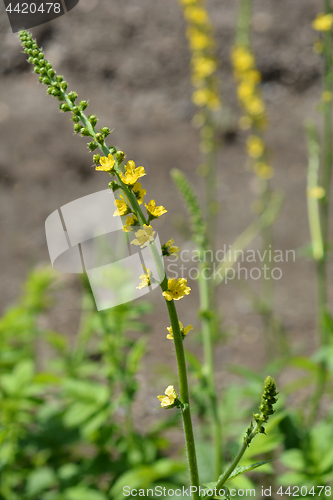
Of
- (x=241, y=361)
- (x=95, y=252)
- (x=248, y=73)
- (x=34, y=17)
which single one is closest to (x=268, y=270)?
(x=241, y=361)

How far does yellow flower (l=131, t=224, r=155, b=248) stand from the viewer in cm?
101

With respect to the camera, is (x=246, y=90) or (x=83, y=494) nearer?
(x=83, y=494)

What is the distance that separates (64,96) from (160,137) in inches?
187

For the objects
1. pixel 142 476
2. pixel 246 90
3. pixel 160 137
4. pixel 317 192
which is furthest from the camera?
pixel 160 137

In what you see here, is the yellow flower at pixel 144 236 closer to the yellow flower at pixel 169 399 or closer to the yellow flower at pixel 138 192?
the yellow flower at pixel 138 192

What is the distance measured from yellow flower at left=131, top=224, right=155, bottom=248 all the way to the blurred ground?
9.64ft

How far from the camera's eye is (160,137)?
5734 mm

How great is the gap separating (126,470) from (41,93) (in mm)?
3465

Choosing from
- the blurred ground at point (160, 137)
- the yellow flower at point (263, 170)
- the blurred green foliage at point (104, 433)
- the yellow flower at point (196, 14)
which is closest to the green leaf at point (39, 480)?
the blurred green foliage at point (104, 433)

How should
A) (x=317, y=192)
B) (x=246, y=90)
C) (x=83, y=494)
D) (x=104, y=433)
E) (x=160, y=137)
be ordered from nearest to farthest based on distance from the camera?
(x=83, y=494)
(x=104, y=433)
(x=317, y=192)
(x=246, y=90)
(x=160, y=137)

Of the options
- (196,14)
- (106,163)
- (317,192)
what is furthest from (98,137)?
(196,14)

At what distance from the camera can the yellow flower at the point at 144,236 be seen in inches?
39.9

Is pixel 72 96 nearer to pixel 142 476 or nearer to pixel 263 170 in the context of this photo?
pixel 142 476

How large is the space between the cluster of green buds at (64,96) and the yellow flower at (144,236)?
20 centimetres
